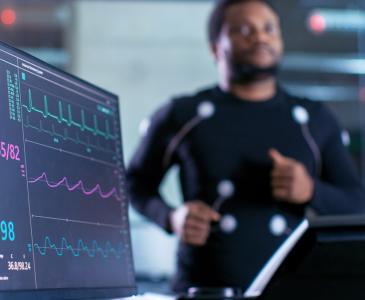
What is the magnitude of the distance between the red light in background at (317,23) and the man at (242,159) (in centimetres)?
402

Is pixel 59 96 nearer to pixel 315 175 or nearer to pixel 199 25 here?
pixel 315 175

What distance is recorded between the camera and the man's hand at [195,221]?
2.23 metres

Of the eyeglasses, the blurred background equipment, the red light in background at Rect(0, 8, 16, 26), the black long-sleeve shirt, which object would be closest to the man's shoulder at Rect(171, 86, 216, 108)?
the black long-sleeve shirt

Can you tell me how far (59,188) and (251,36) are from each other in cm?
118

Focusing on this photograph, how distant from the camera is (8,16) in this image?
20.6 ft

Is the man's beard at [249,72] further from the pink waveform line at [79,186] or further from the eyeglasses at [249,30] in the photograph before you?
the pink waveform line at [79,186]

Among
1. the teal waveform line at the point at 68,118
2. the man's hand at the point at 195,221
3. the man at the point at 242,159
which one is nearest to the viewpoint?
the teal waveform line at the point at 68,118

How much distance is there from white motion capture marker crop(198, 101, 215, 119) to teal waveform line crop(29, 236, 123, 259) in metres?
0.90

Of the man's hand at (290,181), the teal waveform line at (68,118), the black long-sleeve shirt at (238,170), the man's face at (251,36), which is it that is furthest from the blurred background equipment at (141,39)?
the teal waveform line at (68,118)

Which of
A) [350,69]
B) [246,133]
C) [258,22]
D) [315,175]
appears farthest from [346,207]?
[350,69]

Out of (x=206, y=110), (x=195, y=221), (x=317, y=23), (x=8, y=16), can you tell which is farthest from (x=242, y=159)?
(x=317, y=23)

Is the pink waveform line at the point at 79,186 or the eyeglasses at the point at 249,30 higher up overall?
the eyeglasses at the point at 249,30

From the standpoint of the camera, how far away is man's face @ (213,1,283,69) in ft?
8.23

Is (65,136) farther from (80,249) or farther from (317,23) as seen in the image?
(317,23)
